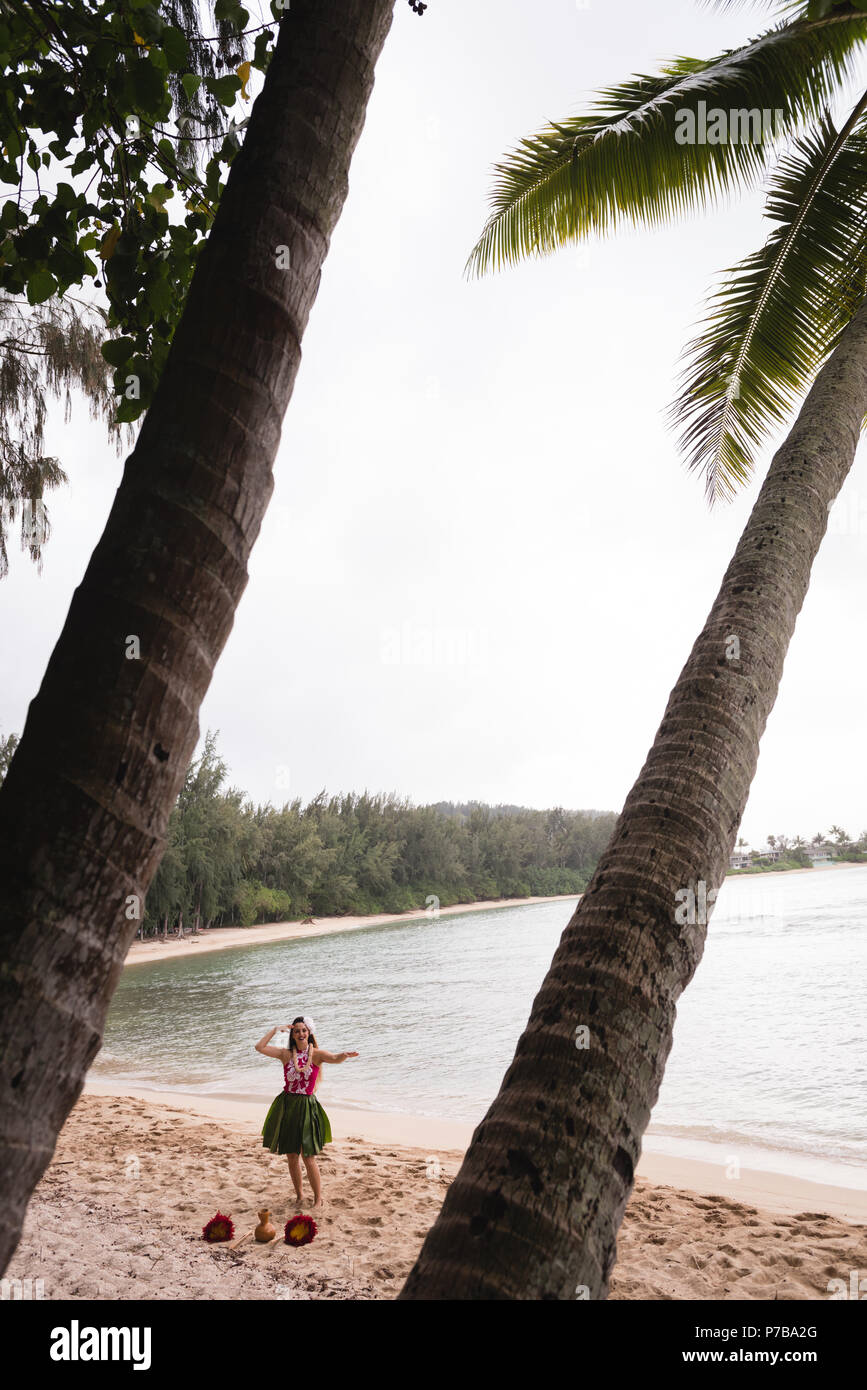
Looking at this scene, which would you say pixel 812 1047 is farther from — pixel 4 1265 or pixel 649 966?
pixel 4 1265

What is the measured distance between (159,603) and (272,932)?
1900 inches

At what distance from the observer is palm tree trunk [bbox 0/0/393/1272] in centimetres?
97

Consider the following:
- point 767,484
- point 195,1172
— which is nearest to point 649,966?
point 767,484

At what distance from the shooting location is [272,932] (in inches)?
1837

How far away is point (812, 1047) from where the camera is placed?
14.5 m

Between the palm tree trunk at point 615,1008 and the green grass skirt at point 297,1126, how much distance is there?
17.0 feet

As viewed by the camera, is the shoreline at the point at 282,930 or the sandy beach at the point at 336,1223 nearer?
the sandy beach at the point at 336,1223

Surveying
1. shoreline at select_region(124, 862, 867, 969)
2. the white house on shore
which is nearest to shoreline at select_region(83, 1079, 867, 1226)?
shoreline at select_region(124, 862, 867, 969)

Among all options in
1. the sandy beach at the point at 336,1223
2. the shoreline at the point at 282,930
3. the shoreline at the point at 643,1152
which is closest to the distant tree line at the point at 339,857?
the shoreline at the point at 282,930

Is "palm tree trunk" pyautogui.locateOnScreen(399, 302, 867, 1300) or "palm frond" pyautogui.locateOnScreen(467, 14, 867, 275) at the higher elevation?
"palm frond" pyautogui.locateOnScreen(467, 14, 867, 275)

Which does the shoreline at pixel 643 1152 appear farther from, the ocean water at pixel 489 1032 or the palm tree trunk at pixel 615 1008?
the palm tree trunk at pixel 615 1008

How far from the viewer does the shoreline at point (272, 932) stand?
3759 centimetres

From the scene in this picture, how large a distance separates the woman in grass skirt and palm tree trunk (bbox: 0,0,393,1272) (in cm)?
560

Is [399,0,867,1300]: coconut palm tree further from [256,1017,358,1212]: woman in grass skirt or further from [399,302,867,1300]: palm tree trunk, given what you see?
[256,1017,358,1212]: woman in grass skirt
